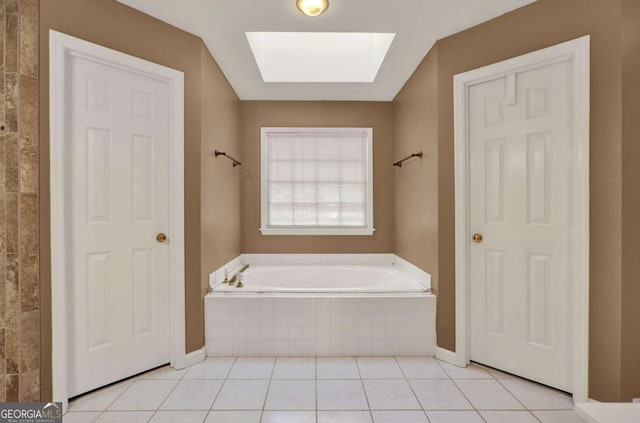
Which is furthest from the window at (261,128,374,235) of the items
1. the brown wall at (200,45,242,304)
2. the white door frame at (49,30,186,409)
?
the white door frame at (49,30,186,409)

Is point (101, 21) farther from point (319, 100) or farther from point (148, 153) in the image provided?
point (319, 100)

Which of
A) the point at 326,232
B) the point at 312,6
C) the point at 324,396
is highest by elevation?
the point at 312,6

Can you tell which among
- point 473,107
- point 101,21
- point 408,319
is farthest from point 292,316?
point 101,21

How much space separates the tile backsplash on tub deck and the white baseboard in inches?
3.4

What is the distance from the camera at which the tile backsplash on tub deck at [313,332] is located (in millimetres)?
2350

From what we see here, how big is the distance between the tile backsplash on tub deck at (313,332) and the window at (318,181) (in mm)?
1238

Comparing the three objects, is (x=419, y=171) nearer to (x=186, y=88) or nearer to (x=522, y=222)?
(x=522, y=222)

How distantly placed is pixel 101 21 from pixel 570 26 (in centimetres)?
263

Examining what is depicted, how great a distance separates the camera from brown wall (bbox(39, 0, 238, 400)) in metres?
1.66

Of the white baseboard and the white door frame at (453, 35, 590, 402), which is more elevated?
the white door frame at (453, 35, 590, 402)

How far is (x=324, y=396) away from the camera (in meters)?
1.85

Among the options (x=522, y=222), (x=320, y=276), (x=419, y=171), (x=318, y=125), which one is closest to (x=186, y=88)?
(x=318, y=125)

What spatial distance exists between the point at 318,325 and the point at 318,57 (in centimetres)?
233

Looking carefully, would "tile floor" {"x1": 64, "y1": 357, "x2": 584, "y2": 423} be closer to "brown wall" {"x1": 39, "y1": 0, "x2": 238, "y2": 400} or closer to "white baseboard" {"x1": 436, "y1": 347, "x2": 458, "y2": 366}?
"white baseboard" {"x1": 436, "y1": 347, "x2": 458, "y2": 366}
